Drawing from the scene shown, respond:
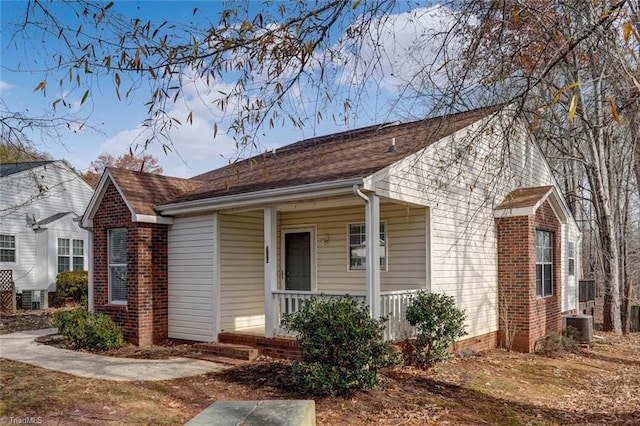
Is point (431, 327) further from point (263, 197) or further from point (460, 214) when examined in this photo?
point (263, 197)

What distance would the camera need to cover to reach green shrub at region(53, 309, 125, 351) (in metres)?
10.2

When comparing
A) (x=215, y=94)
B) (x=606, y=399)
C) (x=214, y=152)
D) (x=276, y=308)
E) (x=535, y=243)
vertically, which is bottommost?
(x=606, y=399)

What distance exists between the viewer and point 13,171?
20984 millimetres

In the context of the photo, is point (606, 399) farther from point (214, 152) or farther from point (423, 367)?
point (214, 152)

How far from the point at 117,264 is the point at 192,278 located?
75.1 inches

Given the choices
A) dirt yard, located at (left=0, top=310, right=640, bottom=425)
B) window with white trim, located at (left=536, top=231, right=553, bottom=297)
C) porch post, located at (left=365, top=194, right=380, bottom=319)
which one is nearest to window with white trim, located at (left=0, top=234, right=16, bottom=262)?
dirt yard, located at (left=0, top=310, right=640, bottom=425)

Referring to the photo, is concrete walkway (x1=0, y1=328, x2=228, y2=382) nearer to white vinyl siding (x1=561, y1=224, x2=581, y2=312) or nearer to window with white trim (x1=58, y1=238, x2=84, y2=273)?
white vinyl siding (x1=561, y1=224, x2=581, y2=312)

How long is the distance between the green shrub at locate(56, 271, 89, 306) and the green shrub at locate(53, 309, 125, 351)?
33.1 feet

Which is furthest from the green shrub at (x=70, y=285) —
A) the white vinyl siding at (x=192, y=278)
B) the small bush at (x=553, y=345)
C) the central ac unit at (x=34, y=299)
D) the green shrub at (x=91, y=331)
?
the small bush at (x=553, y=345)

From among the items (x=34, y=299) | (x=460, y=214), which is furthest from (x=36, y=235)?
(x=460, y=214)

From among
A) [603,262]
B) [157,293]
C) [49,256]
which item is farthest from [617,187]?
[49,256]

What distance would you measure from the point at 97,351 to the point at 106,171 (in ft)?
12.6

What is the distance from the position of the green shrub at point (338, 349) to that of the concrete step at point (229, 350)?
2126 mm

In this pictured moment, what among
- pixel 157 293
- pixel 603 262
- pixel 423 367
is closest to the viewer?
pixel 423 367
